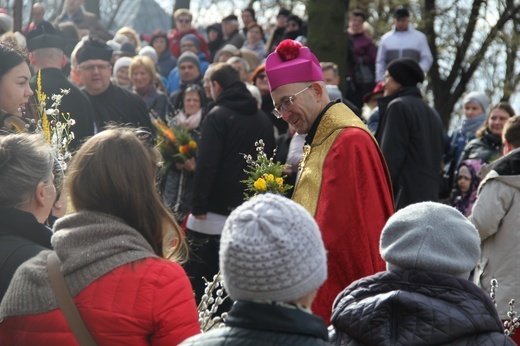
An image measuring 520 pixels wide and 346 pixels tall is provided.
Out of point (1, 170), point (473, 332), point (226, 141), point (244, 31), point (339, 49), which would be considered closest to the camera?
point (473, 332)

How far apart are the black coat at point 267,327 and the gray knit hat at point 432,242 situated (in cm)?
78

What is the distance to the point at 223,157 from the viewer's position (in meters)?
8.91

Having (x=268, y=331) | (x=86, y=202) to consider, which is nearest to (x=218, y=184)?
(x=86, y=202)

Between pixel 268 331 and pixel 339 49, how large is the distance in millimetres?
9638

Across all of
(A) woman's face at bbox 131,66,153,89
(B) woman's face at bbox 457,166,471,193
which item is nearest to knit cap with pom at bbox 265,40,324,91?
(B) woman's face at bbox 457,166,471,193

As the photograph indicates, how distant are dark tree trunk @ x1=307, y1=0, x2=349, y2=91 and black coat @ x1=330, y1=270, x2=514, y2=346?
8736 millimetres

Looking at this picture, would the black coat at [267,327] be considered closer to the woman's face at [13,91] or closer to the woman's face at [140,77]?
the woman's face at [13,91]

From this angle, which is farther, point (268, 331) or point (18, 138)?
point (18, 138)

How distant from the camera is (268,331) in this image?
8.95ft

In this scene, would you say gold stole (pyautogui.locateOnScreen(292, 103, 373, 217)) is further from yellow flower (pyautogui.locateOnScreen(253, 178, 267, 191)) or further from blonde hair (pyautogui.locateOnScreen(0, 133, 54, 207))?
blonde hair (pyautogui.locateOnScreen(0, 133, 54, 207))

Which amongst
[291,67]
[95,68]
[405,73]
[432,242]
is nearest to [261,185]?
[291,67]

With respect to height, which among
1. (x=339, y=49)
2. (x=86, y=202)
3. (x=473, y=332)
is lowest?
(x=339, y=49)

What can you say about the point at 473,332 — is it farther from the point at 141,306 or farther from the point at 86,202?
the point at 86,202

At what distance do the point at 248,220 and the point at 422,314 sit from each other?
900 millimetres
